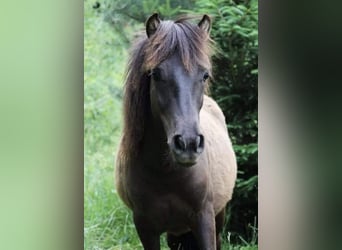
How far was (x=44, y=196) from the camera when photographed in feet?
4.87

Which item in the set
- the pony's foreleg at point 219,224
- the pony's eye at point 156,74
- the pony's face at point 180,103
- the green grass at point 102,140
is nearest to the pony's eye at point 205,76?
the pony's face at point 180,103

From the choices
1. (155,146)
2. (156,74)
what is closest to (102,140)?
(155,146)

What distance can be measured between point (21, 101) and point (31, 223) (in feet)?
1.15

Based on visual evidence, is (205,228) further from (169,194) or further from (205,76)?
(205,76)

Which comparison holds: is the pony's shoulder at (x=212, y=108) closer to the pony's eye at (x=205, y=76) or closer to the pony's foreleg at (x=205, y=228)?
the pony's eye at (x=205, y=76)

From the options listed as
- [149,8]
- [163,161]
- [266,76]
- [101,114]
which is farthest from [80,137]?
[266,76]

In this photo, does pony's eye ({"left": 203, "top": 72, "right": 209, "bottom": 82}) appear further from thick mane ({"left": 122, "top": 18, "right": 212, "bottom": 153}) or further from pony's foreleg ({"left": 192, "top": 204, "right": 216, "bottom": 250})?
pony's foreleg ({"left": 192, "top": 204, "right": 216, "bottom": 250})

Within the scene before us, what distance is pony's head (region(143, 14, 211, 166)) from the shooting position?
4.21 feet

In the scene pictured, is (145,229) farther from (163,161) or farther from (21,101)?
(21,101)

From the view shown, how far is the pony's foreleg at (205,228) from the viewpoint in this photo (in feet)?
4.50

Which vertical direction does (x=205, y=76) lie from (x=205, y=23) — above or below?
below

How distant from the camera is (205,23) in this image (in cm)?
140

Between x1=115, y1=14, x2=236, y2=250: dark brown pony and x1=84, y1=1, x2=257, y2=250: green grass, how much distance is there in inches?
1.5

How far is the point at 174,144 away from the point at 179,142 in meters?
0.02
